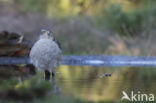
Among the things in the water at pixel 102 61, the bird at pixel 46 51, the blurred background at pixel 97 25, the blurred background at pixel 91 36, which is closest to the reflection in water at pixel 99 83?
the blurred background at pixel 91 36

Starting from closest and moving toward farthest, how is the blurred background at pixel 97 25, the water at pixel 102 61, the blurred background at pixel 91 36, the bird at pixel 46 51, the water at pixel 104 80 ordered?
the water at pixel 104 80 → the blurred background at pixel 91 36 → the bird at pixel 46 51 → the water at pixel 102 61 → the blurred background at pixel 97 25

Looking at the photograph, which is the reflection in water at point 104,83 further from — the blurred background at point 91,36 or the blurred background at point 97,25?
the blurred background at point 97,25

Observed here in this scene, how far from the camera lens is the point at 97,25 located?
750 inches

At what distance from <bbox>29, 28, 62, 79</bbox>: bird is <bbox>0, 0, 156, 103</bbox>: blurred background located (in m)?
0.35

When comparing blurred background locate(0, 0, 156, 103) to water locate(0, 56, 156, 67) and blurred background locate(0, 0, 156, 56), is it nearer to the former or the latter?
blurred background locate(0, 0, 156, 56)

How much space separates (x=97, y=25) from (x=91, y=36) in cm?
68

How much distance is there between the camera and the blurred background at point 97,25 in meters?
16.3

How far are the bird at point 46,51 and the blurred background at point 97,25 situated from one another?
270 inches

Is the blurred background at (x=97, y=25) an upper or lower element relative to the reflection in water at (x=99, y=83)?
upper

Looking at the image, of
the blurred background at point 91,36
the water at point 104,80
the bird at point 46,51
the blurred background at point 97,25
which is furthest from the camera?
the blurred background at point 97,25

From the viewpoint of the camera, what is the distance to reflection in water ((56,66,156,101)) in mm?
5495

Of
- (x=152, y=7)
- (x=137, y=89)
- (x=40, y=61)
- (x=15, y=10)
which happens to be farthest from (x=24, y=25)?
(x=137, y=89)

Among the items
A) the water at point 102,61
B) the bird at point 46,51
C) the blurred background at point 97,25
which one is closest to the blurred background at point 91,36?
the blurred background at point 97,25

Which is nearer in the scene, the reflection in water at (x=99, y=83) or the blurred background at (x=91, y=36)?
the reflection in water at (x=99, y=83)
